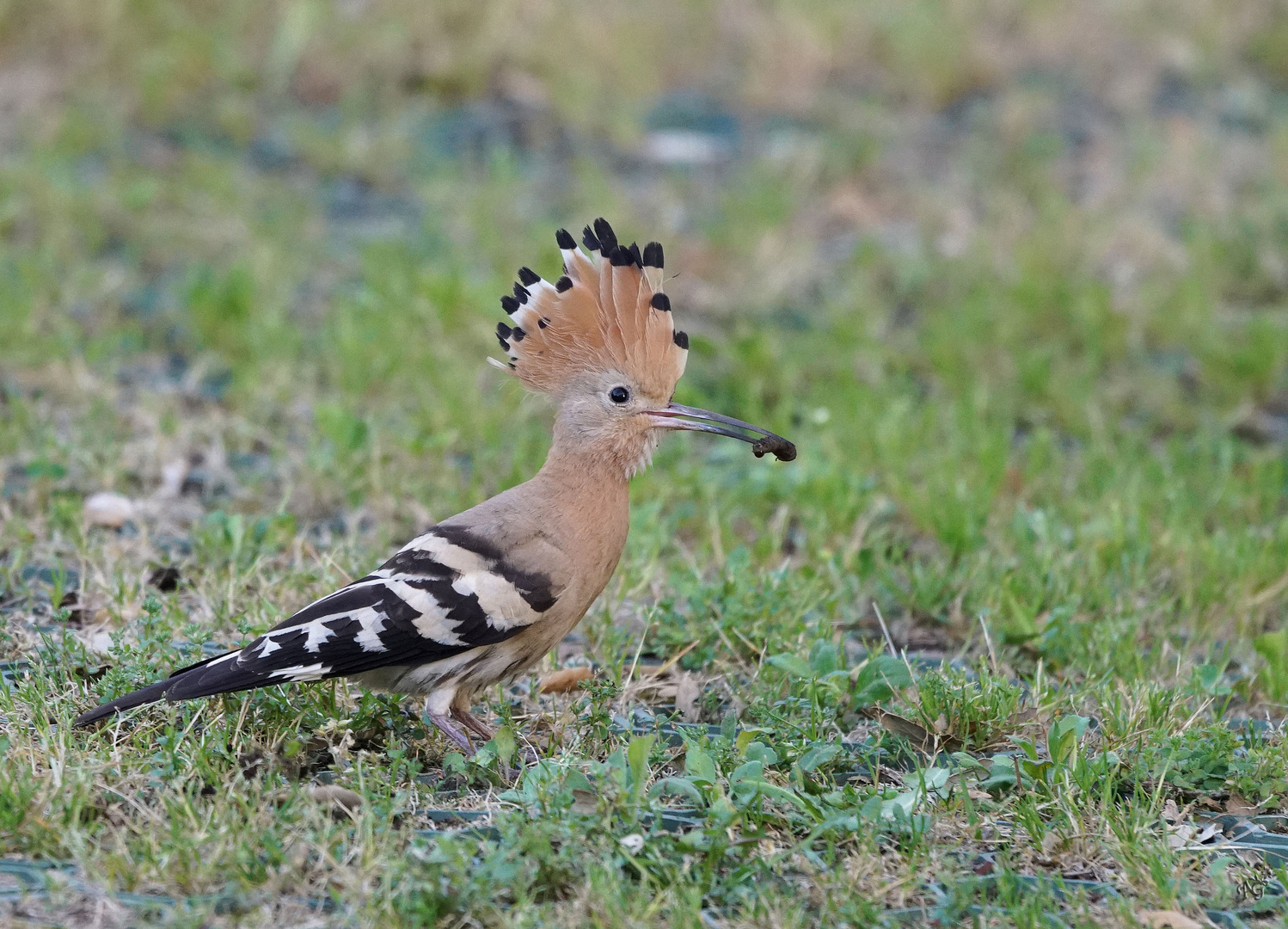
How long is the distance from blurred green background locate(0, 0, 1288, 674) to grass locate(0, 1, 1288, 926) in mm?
25

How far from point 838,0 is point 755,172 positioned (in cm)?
193

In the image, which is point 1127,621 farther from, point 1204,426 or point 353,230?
point 353,230

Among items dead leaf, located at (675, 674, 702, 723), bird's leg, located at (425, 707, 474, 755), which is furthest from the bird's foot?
dead leaf, located at (675, 674, 702, 723)

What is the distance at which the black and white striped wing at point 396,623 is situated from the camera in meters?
2.92

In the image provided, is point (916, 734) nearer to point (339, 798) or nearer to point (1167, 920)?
point (1167, 920)

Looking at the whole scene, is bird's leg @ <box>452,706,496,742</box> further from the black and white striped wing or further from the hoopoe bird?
the black and white striped wing

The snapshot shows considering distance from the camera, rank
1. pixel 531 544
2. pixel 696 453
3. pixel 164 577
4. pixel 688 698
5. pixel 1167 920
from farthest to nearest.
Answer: pixel 696 453 < pixel 164 577 < pixel 688 698 < pixel 531 544 < pixel 1167 920

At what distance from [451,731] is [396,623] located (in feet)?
0.89

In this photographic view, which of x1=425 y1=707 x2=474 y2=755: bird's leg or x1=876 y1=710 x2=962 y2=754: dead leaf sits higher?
x1=425 y1=707 x2=474 y2=755: bird's leg

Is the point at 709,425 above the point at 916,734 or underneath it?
above

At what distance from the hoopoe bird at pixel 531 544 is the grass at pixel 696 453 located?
162mm

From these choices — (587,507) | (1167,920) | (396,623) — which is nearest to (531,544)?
(587,507)

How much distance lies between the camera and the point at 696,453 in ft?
16.9

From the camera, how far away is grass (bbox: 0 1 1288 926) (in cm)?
276
